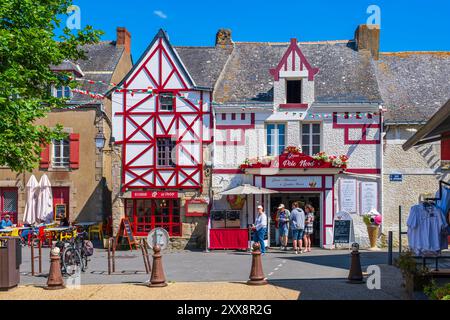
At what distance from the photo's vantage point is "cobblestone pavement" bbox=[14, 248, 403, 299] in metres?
11.3

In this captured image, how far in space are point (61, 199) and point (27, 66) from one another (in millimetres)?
9828

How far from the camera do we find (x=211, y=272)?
14.4 m

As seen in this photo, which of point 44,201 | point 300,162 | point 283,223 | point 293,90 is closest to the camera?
point 283,223

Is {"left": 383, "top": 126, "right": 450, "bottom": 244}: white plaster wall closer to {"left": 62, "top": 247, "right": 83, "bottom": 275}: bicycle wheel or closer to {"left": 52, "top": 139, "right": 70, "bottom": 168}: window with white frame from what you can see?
{"left": 62, "top": 247, "right": 83, "bottom": 275}: bicycle wheel

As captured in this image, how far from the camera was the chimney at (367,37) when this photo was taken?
2380 centimetres

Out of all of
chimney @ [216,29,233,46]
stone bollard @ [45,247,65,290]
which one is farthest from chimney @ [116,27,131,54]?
stone bollard @ [45,247,65,290]

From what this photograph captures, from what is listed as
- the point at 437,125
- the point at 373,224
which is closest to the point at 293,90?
the point at 373,224

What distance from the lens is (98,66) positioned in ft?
87.6

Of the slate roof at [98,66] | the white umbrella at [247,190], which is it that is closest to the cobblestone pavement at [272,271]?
the white umbrella at [247,190]

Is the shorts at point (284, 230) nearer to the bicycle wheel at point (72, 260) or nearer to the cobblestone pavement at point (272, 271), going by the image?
the cobblestone pavement at point (272, 271)

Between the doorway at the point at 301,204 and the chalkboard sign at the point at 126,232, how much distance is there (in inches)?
183

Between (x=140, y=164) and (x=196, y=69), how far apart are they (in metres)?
4.33

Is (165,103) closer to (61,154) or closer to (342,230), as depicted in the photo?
(61,154)
